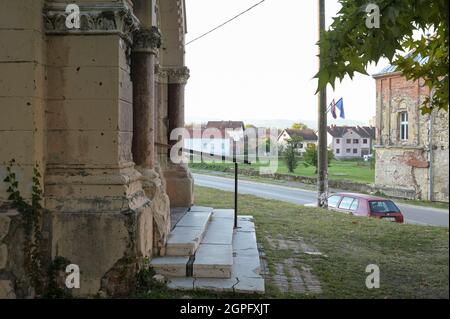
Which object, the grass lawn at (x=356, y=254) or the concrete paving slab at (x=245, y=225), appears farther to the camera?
the concrete paving slab at (x=245, y=225)

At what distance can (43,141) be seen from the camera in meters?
4.79

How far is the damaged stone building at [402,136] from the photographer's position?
22.5m

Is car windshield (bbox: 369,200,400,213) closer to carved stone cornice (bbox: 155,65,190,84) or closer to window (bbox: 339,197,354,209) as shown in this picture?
window (bbox: 339,197,354,209)

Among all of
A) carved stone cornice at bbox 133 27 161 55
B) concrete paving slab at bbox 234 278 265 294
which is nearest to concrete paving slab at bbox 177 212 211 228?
concrete paving slab at bbox 234 278 265 294

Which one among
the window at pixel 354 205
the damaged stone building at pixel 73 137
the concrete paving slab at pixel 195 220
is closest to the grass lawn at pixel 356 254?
the damaged stone building at pixel 73 137

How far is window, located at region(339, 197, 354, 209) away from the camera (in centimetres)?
1529

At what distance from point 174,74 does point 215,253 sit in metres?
4.61

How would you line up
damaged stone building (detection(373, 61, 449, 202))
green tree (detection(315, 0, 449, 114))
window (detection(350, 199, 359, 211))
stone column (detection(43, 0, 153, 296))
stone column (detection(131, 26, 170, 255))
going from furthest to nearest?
1. damaged stone building (detection(373, 61, 449, 202))
2. window (detection(350, 199, 359, 211))
3. stone column (detection(131, 26, 170, 255))
4. stone column (detection(43, 0, 153, 296))
5. green tree (detection(315, 0, 449, 114))

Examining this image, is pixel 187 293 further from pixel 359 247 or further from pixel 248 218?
pixel 248 218

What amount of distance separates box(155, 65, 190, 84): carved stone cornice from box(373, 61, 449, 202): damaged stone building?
15244 millimetres

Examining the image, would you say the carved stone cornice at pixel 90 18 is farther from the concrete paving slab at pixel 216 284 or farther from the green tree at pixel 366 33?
the concrete paving slab at pixel 216 284

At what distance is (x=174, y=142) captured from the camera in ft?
30.3

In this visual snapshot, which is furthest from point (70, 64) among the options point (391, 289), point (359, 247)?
point (359, 247)

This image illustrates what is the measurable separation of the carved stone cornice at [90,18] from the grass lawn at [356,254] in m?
2.76
